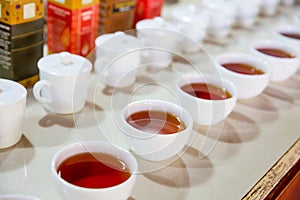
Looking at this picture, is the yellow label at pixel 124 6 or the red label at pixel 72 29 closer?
the red label at pixel 72 29

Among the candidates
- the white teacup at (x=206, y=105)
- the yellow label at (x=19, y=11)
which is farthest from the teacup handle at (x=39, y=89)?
the white teacup at (x=206, y=105)

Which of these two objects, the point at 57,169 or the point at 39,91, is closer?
the point at 57,169

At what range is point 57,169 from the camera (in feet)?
2.21

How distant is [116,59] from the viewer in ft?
3.22

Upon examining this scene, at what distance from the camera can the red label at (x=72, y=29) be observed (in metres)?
1.01

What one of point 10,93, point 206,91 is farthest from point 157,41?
point 10,93

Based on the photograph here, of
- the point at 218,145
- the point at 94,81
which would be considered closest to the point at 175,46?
the point at 94,81

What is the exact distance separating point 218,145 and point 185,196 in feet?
0.56

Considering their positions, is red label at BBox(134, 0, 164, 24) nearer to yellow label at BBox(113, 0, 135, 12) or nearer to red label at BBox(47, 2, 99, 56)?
yellow label at BBox(113, 0, 135, 12)

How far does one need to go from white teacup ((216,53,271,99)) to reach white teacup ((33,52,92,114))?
0.30 meters

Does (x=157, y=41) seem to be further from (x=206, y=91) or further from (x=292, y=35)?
(x=292, y=35)

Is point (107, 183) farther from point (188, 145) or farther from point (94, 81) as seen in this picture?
point (94, 81)

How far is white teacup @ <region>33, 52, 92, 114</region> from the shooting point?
2.81 ft

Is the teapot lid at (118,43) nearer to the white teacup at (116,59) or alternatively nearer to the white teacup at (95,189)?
the white teacup at (116,59)
